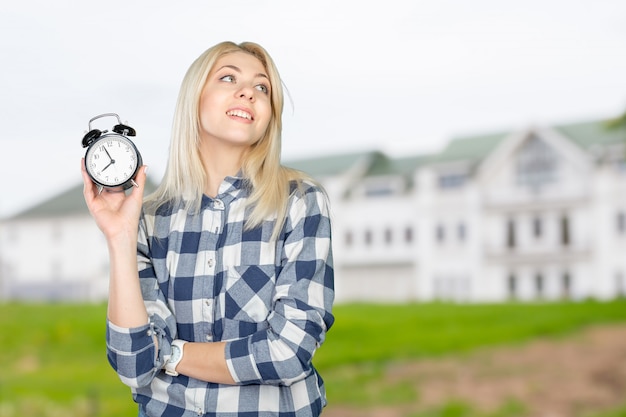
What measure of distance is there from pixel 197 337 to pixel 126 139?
1.51 feet

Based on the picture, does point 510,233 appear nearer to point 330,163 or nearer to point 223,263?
point 330,163

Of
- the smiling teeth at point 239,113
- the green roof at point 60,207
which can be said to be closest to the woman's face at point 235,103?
the smiling teeth at point 239,113

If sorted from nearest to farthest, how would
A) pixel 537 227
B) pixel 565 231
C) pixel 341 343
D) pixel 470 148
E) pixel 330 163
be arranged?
pixel 341 343 < pixel 565 231 < pixel 537 227 < pixel 470 148 < pixel 330 163

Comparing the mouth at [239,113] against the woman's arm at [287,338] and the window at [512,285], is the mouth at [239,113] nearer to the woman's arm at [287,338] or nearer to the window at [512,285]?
the woman's arm at [287,338]

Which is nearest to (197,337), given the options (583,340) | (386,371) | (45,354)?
(386,371)

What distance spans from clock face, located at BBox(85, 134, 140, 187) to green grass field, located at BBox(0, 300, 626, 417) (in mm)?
9109

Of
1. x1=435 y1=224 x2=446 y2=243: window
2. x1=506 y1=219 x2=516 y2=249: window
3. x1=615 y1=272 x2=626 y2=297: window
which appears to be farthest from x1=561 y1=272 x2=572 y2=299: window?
x1=435 y1=224 x2=446 y2=243: window

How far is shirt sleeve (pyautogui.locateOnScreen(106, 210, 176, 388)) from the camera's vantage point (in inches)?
67.7

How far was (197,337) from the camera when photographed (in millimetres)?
1822

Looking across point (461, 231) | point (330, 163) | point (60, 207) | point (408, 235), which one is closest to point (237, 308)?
point (461, 231)

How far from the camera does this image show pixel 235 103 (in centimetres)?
190

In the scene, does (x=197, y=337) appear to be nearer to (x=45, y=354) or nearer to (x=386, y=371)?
(x=386, y=371)

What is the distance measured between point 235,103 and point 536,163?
2464cm

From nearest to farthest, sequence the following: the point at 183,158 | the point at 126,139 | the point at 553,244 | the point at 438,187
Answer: the point at 126,139 < the point at 183,158 < the point at 553,244 < the point at 438,187
